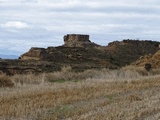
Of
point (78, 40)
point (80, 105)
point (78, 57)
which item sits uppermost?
point (78, 40)

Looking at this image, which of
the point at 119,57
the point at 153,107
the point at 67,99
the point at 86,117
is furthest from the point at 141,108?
the point at 119,57

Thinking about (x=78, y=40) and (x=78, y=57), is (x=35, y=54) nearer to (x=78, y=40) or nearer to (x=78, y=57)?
(x=78, y=57)

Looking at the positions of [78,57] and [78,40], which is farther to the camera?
[78,40]

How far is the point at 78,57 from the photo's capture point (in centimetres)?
5003

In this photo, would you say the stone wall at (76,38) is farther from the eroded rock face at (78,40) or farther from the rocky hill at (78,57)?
the rocky hill at (78,57)

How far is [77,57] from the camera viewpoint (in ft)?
164

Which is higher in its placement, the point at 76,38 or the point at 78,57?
the point at 76,38

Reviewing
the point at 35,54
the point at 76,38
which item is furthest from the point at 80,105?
the point at 76,38

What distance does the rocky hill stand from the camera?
39.9 meters

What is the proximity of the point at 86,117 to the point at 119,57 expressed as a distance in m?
46.5

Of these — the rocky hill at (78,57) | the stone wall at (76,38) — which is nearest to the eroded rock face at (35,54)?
the rocky hill at (78,57)

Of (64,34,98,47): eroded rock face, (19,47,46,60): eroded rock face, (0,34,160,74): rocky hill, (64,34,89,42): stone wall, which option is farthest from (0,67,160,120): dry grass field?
(64,34,89,42): stone wall

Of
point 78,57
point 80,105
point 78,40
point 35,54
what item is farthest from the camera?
point 78,40

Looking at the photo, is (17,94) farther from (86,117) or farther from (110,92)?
(86,117)
